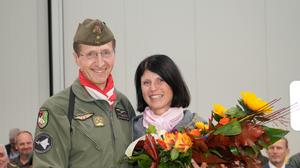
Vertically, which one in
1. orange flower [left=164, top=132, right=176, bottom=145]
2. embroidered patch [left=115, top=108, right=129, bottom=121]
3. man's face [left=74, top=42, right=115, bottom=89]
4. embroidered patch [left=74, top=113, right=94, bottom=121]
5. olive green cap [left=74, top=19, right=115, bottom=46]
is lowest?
orange flower [left=164, top=132, right=176, bottom=145]

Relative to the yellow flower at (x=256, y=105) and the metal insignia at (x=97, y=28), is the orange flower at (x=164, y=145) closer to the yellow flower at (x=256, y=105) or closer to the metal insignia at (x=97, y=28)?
the yellow flower at (x=256, y=105)

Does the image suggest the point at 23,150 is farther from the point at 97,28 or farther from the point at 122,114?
the point at 97,28

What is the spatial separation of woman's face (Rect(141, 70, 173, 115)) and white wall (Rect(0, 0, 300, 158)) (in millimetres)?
4015

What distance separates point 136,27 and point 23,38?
3.87 ft

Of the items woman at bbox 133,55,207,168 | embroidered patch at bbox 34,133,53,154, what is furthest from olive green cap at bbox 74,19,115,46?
embroidered patch at bbox 34,133,53,154

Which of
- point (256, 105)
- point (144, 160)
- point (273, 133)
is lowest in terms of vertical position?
point (144, 160)

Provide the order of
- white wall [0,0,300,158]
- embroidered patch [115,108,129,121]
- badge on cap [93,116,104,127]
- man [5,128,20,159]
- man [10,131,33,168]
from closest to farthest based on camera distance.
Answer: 1. badge on cap [93,116,104,127]
2. embroidered patch [115,108,129,121]
3. man [10,131,33,168]
4. man [5,128,20,159]
5. white wall [0,0,300,158]

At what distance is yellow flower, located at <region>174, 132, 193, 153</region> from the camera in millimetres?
3422

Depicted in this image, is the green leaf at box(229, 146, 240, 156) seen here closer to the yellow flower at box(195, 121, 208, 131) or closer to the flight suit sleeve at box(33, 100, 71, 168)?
the yellow flower at box(195, 121, 208, 131)

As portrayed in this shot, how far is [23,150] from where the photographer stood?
6961mm

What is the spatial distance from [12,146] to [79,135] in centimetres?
388

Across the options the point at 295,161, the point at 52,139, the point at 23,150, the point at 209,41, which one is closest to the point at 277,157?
the point at 295,161

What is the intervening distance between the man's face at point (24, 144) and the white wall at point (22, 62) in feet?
2.76

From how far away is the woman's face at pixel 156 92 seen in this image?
379 centimetres
